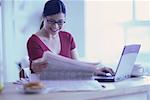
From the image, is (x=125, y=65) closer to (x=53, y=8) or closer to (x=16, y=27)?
(x=53, y=8)

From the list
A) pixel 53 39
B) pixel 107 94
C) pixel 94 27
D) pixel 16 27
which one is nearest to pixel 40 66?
pixel 107 94

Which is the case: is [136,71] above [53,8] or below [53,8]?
below

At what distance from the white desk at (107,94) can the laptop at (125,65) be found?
0.16 ft

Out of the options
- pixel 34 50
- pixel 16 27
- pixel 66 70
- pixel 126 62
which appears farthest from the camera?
pixel 16 27

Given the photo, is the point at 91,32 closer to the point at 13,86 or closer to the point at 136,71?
the point at 136,71

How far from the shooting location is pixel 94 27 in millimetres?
4168

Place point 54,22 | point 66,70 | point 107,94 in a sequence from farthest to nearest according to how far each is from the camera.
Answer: point 54,22 → point 66,70 → point 107,94

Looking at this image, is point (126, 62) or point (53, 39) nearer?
point (126, 62)

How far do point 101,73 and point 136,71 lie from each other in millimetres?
251

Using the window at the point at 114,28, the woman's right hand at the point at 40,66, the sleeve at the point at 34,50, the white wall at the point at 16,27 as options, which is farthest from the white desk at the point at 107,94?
the white wall at the point at 16,27

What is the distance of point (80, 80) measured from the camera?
1.67 meters

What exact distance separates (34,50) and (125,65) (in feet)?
2.08

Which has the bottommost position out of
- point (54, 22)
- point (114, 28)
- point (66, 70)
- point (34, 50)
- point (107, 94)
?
point (107, 94)

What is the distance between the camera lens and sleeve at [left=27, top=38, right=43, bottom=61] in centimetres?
209
